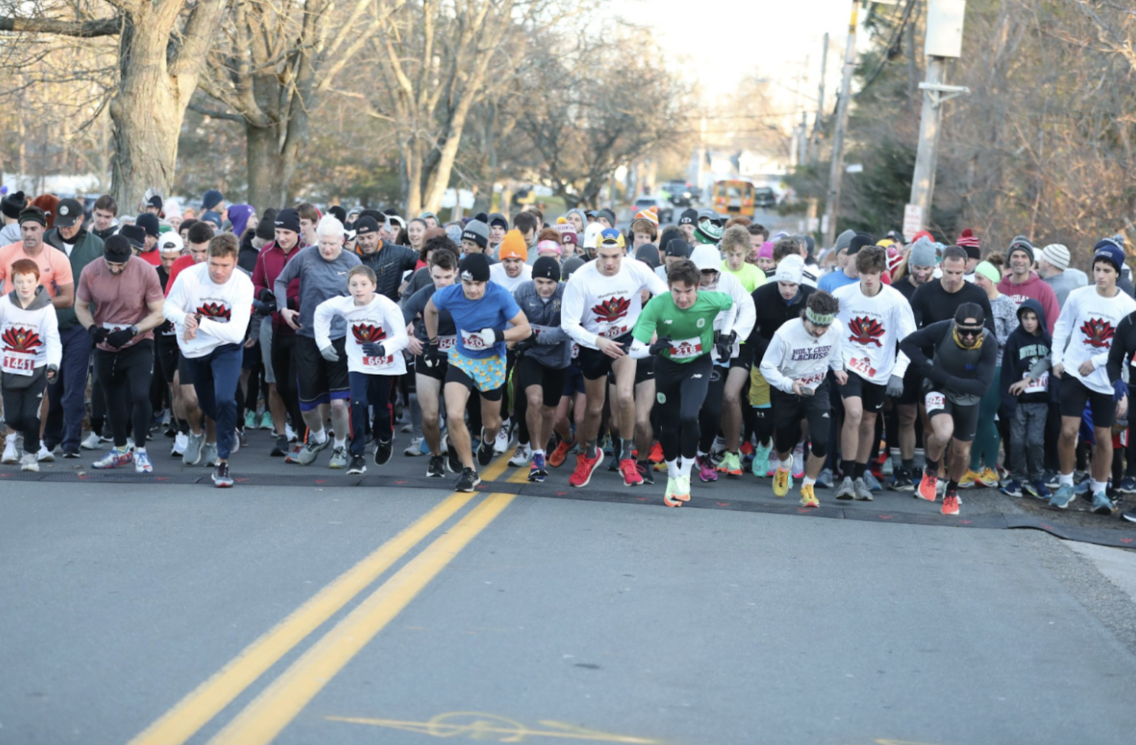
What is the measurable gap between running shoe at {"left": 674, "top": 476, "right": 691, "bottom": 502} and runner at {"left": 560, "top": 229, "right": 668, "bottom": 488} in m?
0.84

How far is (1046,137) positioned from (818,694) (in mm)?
20943

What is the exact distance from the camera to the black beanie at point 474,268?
10258mm

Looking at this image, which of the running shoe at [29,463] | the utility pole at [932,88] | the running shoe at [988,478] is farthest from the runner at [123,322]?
the utility pole at [932,88]

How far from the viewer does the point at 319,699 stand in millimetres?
5320

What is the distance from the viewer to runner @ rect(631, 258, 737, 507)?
10.1m

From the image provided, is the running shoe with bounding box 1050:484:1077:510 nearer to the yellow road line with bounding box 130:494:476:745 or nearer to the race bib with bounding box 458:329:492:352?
the race bib with bounding box 458:329:492:352

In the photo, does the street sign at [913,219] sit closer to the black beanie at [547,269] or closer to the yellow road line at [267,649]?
the black beanie at [547,269]

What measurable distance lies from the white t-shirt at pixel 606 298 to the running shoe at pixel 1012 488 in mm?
3498

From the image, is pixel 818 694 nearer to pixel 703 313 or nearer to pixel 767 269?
pixel 703 313

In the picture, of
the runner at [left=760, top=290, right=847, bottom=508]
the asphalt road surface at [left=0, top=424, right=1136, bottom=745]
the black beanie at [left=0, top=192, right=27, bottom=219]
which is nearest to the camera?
the asphalt road surface at [left=0, top=424, right=1136, bottom=745]

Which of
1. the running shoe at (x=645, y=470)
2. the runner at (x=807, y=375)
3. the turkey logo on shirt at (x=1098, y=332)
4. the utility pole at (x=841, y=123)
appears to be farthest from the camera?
the utility pole at (x=841, y=123)

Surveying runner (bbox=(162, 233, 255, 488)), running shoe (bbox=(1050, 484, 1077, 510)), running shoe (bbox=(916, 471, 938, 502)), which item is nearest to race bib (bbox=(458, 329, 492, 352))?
runner (bbox=(162, 233, 255, 488))

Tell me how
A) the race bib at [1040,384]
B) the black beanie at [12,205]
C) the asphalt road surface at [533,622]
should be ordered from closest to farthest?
the asphalt road surface at [533,622] < the race bib at [1040,384] < the black beanie at [12,205]

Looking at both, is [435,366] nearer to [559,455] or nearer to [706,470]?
Result: [559,455]
